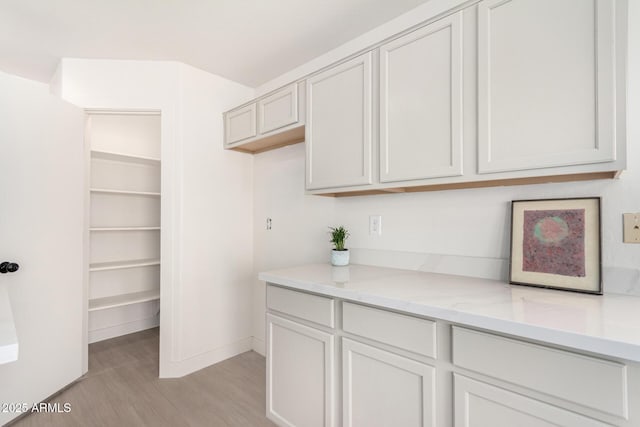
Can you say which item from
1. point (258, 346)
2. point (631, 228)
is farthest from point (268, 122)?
point (631, 228)

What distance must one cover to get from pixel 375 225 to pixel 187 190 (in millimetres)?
1501

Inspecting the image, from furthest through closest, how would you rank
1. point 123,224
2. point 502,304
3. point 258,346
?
point 123,224
point 258,346
point 502,304

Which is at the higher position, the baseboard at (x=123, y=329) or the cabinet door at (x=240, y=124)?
the cabinet door at (x=240, y=124)

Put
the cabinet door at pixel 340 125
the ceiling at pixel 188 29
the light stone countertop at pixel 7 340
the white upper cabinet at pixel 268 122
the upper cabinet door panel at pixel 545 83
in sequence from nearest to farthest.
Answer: the light stone countertop at pixel 7 340, the upper cabinet door panel at pixel 545 83, the cabinet door at pixel 340 125, the ceiling at pixel 188 29, the white upper cabinet at pixel 268 122

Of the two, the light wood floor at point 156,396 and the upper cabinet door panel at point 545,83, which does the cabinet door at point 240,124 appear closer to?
the upper cabinet door panel at point 545,83

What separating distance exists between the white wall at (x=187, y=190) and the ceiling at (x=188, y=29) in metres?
0.14

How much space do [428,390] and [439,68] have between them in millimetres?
1355

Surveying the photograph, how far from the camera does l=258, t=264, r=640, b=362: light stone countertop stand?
34.5 inches

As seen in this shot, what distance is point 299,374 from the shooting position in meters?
1.70

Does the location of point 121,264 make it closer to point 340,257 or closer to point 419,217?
point 340,257

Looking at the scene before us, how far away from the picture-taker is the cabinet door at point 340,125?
1779mm

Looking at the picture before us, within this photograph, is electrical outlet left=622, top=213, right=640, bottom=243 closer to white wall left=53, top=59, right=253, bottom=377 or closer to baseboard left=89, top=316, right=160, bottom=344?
white wall left=53, top=59, right=253, bottom=377

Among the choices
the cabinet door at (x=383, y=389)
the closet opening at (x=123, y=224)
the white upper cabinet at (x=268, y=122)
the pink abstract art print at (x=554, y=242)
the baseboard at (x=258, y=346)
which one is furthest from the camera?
the closet opening at (x=123, y=224)

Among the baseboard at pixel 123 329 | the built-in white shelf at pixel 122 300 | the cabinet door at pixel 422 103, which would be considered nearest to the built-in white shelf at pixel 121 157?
the built-in white shelf at pixel 122 300
